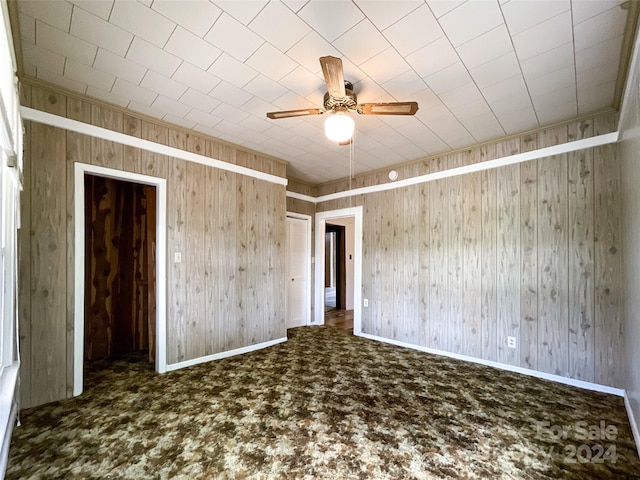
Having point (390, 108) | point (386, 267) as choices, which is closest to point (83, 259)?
point (390, 108)

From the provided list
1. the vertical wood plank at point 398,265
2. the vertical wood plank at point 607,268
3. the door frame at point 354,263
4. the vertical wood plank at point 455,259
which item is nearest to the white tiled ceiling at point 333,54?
the vertical wood plank at point 607,268

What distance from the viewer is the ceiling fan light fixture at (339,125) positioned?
2.23m

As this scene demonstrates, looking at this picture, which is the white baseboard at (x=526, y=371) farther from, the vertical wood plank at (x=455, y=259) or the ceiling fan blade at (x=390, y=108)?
the ceiling fan blade at (x=390, y=108)

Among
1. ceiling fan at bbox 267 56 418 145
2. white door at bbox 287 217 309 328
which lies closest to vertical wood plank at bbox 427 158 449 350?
ceiling fan at bbox 267 56 418 145

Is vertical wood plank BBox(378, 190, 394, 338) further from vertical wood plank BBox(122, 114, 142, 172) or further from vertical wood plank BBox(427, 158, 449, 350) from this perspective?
vertical wood plank BBox(122, 114, 142, 172)

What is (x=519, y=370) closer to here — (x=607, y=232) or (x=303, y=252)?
(x=607, y=232)

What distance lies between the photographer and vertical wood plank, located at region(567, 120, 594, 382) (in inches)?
110

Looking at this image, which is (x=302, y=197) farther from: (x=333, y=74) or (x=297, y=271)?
(x=333, y=74)

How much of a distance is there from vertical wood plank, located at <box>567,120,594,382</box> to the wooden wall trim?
2.6 inches

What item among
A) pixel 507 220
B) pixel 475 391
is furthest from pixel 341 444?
pixel 507 220

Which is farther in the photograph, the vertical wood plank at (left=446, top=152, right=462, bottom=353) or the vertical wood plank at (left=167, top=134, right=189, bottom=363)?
the vertical wood plank at (left=446, top=152, right=462, bottom=353)

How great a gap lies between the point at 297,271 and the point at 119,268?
2694mm

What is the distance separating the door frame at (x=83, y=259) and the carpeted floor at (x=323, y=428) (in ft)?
0.90

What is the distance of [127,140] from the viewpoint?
2.91 m
